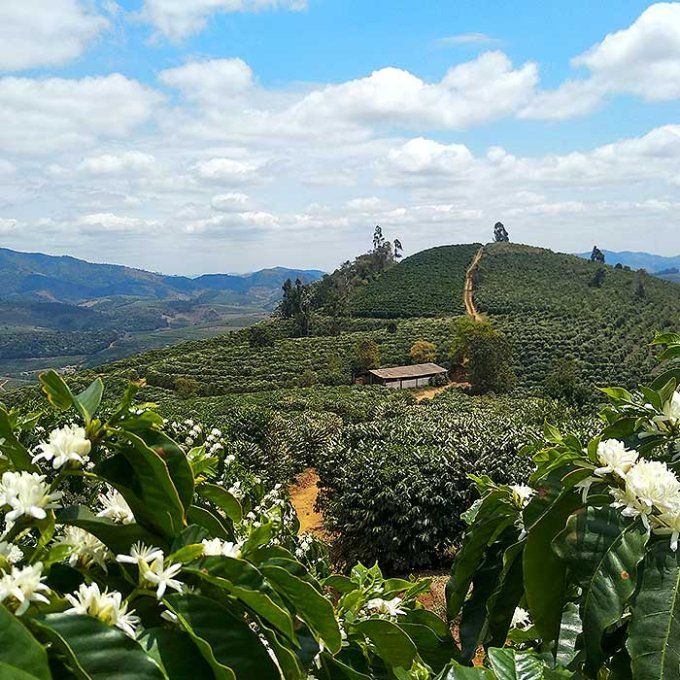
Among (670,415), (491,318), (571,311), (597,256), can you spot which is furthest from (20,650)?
(597,256)

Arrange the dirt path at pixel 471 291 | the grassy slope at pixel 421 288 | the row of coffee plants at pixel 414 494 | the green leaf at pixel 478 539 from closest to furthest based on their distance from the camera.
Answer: the green leaf at pixel 478 539 < the row of coffee plants at pixel 414 494 < the dirt path at pixel 471 291 < the grassy slope at pixel 421 288

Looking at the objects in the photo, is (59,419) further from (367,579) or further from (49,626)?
(49,626)

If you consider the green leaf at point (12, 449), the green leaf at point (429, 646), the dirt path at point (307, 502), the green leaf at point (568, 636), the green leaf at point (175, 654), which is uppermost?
the green leaf at point (12, 449)

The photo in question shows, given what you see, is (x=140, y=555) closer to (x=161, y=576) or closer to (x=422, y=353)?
(x=161, y=576)

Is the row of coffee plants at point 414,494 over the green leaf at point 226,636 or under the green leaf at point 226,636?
under

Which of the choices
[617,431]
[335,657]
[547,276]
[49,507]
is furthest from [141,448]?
[547,276]

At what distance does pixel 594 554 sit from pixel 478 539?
0.48 meters

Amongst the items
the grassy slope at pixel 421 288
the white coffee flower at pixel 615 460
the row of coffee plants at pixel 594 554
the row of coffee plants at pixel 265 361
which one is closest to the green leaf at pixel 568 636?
the row of coffee plants at pixel 594 554

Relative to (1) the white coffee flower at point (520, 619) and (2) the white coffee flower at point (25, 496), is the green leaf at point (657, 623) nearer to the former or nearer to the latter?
(2) the white coffee flower at point (25, 496)

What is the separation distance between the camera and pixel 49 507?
93 cm

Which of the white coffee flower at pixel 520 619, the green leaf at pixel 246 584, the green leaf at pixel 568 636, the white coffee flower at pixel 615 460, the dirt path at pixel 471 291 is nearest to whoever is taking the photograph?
the green leaf at pixel 246 584

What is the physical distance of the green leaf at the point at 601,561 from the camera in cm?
110

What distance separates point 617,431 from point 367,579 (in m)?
0.80

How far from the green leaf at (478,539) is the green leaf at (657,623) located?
506 millimetres
